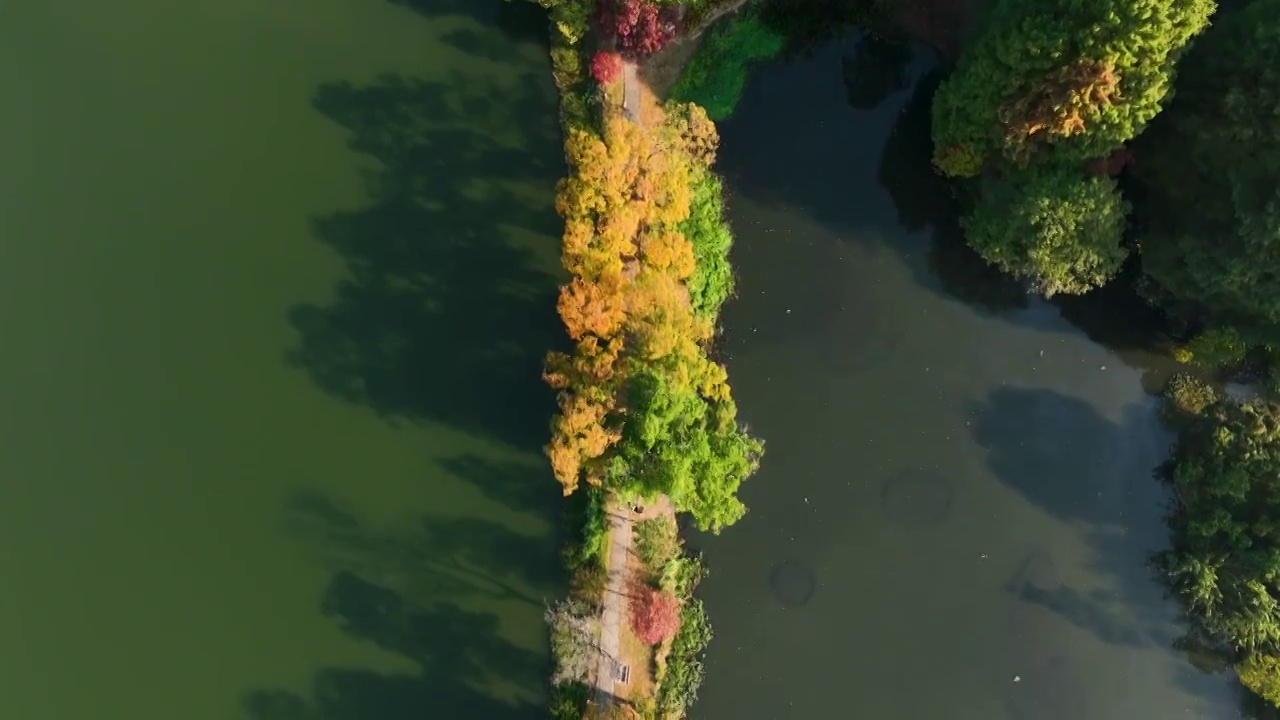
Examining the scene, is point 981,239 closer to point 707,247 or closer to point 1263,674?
point 707,247

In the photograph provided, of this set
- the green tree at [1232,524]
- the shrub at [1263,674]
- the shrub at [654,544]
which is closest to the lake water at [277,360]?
the shrub at [654,544]

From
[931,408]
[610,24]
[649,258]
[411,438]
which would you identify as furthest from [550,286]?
[931,408]

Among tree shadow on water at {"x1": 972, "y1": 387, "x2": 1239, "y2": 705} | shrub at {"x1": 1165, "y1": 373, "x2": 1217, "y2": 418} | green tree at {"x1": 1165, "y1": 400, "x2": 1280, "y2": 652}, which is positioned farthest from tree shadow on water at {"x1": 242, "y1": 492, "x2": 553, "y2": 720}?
shrub at {"x1": 1165, "y1": 373, "x2": 1217, "y2": 418}

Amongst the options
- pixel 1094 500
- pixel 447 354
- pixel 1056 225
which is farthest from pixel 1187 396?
pixel 447 354

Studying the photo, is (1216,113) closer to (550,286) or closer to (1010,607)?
(1010,607)

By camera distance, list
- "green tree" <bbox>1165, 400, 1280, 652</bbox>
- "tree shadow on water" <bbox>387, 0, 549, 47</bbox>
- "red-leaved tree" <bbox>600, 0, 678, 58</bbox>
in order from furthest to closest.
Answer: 1. "tree shadow on water" <bbox>387, 0, 549, 47</bbox>
2. "red-leaved tree" <bbox>600, 0, 678, 58</bbox>
3. "green tree" <bbox>1165, 400, 1280, 652</bbox>

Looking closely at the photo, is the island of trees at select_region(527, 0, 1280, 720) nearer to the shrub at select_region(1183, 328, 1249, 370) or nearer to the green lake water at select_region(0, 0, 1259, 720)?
the shrub at select_region(1183, 328, 1249, 370)

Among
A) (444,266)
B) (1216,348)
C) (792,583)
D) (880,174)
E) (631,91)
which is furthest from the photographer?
(880,174)
